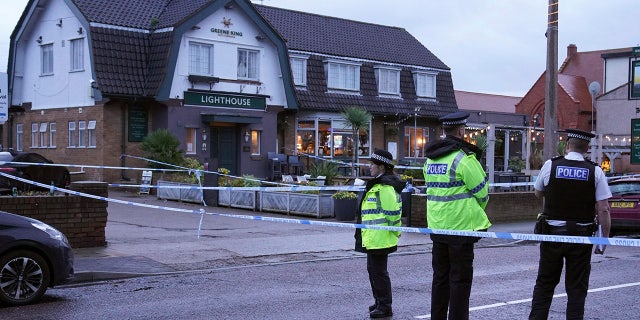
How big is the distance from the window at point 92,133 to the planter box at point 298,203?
433 inches

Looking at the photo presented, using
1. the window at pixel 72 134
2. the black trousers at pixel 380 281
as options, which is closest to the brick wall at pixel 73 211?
the black trousers at pixel 380 281

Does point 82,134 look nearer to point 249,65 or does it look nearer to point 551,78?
point 249,65

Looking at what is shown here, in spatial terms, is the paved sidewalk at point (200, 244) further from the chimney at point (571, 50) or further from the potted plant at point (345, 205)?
the chimney at point (571, 50)

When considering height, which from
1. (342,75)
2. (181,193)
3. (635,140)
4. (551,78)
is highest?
(342,75)

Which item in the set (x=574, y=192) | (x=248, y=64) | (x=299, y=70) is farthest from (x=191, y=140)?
(x=574, y=192)

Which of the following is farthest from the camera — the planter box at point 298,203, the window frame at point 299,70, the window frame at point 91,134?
the window frame at point 299,70

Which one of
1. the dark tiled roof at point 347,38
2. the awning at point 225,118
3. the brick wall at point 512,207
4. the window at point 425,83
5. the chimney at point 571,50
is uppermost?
the chimney at point 571,50

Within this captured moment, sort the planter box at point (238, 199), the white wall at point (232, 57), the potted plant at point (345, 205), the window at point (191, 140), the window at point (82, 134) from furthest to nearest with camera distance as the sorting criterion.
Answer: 1. the window at point (191, 140)
2. the window at point (82, 134)
3. the white wall at point (232, 57)
4. the planter box at point (238, 199)
5. the potted plant at point (345, 205)

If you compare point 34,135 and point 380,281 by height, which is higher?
point 34,135

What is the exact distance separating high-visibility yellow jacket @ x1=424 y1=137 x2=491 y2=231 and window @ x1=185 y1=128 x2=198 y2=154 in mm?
24453

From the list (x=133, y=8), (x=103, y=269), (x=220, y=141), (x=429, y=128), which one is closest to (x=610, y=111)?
(x=429, y=128)

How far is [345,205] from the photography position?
19484 mm

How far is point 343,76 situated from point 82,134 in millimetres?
12014

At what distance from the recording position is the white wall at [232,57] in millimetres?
29922
